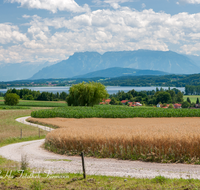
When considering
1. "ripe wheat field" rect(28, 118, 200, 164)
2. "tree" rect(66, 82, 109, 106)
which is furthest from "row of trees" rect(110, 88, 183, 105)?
"ripe wheat field" rect(28, 118, 200, 164)

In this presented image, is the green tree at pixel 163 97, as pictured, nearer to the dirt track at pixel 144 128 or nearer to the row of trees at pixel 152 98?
the row of trees at pixel 152 98

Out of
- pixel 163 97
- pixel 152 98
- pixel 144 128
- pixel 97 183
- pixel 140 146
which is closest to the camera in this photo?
pixel 97 183

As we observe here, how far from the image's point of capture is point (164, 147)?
13.1m

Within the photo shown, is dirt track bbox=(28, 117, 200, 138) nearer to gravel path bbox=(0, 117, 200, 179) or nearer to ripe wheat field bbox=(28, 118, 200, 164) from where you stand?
ripe wheat field bbox=(28, 118, 200, 164)

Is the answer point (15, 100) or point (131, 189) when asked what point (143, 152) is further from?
point (15, 100)

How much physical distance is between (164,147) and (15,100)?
292 ft

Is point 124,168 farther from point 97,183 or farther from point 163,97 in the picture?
point 163,97

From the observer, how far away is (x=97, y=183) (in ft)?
29.0

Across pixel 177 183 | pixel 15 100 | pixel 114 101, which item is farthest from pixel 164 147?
pixel 114 101

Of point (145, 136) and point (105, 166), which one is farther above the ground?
point (145, 136)

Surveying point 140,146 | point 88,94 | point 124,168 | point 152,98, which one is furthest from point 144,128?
point 152,98

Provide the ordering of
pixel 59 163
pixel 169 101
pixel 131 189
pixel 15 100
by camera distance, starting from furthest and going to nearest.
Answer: pixel 169 101 < pixel 15 100 < pixel 59 163 < pixel 131 189

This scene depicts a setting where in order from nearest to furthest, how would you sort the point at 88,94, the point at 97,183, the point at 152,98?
the point at 97,183
the point at 88,94
the point at 152,98

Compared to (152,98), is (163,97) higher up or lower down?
higher up
